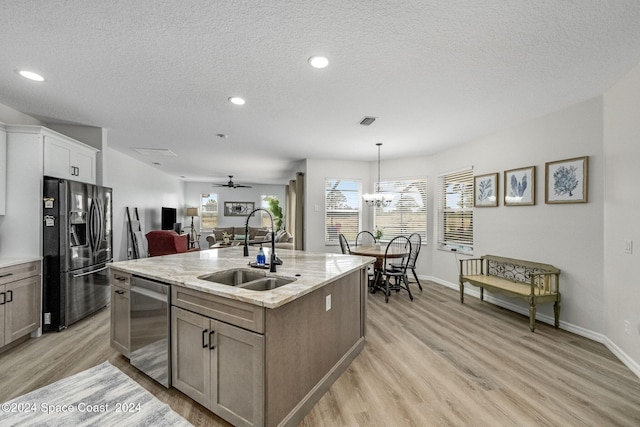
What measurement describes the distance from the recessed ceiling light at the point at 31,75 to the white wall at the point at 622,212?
5240mm

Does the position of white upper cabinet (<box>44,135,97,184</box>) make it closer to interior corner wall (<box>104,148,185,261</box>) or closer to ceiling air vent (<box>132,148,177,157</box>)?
interior corner wall (<box>104,148,185,261</box>)

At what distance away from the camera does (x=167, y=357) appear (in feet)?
6.63

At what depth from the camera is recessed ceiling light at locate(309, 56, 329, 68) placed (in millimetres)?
2188

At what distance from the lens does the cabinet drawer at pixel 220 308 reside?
5.09ft

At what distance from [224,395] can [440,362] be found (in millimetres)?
1893

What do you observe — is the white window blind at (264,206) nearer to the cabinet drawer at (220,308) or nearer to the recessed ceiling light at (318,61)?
the recessed ceiling light at (318,61)

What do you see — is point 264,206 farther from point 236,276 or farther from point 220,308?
point 220,308

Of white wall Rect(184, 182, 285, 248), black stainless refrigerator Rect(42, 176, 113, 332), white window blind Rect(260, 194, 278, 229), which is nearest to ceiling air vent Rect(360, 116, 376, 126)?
black stainless refrigerator Rect(42, 176, 113, 332)

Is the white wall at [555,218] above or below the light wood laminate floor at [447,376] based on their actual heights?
above

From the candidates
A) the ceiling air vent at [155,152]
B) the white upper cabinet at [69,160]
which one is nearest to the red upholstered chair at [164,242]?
the ceiling air vent at [155,152]

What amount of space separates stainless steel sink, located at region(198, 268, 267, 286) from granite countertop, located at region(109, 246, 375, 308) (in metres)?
0.05

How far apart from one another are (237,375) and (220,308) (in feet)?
1.31

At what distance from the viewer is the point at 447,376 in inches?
91.4

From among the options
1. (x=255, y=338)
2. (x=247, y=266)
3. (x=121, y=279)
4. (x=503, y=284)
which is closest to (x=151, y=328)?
(x=121, y=279)
